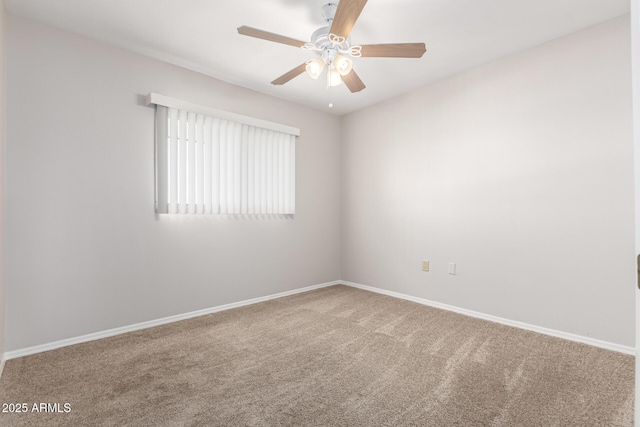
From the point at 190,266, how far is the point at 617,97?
3.75 metres

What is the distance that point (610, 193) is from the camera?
2.28m

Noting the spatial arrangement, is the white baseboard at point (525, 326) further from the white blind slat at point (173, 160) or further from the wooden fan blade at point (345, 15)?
the wooden fan blade at point (345, 15)

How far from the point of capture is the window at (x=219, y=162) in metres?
2.81

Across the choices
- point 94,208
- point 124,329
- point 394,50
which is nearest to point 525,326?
point 394,50

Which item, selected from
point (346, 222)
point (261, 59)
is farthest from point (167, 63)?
point (346, 222)

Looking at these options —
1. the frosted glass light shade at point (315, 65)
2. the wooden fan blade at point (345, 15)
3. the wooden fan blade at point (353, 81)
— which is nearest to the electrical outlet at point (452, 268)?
the wooden fan blade at point (353, 81)

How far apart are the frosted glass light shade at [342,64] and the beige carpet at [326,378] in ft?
6.53

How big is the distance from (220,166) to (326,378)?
2214 mm

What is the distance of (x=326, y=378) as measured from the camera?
6.14 ft

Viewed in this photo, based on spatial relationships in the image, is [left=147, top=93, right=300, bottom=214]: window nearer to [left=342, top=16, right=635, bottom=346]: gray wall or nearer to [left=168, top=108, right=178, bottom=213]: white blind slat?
[left=168, top=108, right=178, bottom=213]: white blind slat

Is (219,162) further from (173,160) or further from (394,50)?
(394,50)

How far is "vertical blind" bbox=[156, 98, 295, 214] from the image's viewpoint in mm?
2816

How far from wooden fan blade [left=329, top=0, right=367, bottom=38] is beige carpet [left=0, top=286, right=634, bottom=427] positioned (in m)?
2.06

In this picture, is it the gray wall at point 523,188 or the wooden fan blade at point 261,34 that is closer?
the wooden fan blade at point 261,34
